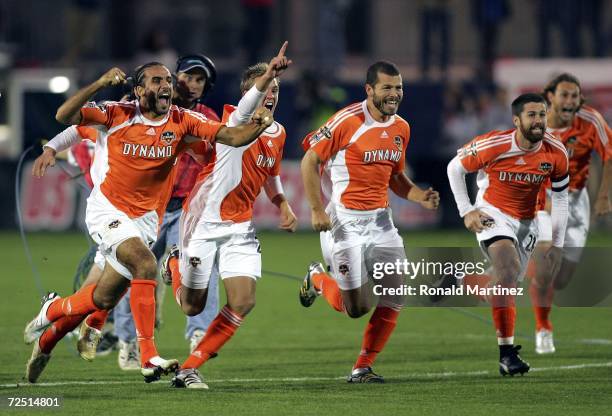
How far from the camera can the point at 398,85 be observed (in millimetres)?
10633

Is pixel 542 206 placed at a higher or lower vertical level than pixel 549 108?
lower

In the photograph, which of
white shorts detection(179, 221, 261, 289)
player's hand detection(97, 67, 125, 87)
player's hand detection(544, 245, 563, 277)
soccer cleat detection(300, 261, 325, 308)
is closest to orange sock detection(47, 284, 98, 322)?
white shorts detection(179, 221, 261, 289)

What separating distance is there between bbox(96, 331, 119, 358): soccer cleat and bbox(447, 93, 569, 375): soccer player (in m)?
3.28

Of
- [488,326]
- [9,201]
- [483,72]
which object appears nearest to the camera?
[488,326]

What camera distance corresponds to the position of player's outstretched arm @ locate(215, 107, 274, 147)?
976cm

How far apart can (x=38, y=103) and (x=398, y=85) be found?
16.9 metres

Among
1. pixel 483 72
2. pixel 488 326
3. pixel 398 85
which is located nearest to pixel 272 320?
pixel 488 326

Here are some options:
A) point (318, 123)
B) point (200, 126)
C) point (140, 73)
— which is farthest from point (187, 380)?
point (318, 123)

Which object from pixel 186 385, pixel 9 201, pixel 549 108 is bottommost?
pixel 9 201

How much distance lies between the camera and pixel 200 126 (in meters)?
10.1

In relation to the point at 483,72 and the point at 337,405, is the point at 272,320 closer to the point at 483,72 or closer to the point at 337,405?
the point at 337,405

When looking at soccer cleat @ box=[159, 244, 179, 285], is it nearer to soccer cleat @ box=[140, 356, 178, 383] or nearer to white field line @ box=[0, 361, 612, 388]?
Answer: white field line @ box=[0, 361, 612, 388]

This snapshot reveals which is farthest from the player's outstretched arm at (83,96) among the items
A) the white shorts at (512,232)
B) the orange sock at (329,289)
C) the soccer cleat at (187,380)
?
the white shorts at (512,232)

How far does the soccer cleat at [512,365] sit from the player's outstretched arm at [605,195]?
204cm
